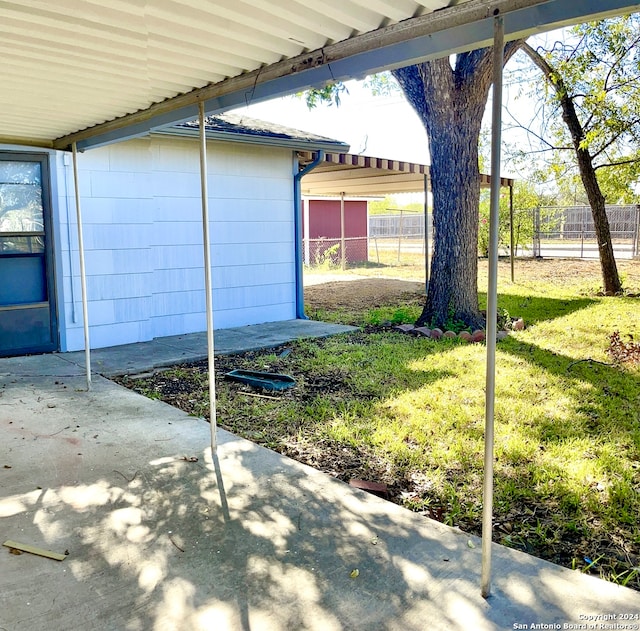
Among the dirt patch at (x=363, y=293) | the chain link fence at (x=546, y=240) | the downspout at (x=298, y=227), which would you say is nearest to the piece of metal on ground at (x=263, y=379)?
the downspout at (x=298, y=227)

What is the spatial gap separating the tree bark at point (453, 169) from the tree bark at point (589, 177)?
3443mm

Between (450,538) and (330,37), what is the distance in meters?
2.37

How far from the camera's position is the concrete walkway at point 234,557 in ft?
7.20

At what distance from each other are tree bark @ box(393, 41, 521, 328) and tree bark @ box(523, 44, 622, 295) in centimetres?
344

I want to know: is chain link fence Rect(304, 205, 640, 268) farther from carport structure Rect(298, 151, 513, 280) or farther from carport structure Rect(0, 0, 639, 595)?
carport structure Rect(0, 0, 639, 595)

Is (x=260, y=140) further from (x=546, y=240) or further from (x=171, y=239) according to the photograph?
(x=546, y=240)

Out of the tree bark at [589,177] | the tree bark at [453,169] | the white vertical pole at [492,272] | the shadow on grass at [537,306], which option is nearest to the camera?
the white vertical pole at [492,272]

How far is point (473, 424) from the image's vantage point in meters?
4.40

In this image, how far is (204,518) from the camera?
295cm

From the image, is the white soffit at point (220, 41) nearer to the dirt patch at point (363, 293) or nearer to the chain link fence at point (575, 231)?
the dirt patch at point (363, 293)

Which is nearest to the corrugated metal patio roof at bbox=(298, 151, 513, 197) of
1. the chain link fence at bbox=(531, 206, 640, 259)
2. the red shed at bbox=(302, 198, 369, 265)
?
the red shed at bbox=(302, 198, 369, 265)

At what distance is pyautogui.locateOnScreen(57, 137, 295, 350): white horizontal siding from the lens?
689cm

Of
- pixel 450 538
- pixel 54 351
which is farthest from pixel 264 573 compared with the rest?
pixel 54 351

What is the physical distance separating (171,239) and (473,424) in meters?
5.01
